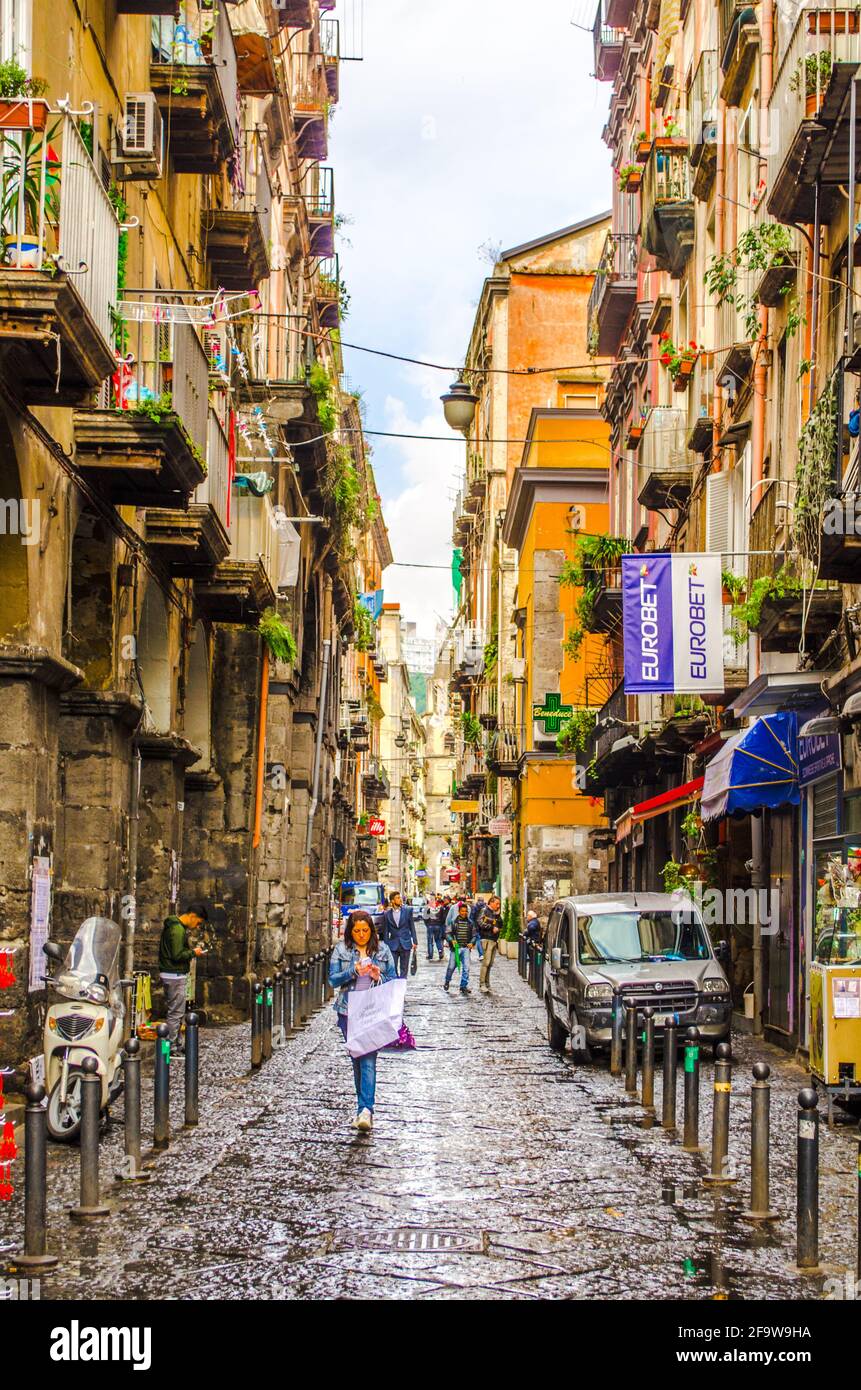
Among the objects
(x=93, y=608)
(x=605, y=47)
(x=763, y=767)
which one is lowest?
(x=763, y=767)

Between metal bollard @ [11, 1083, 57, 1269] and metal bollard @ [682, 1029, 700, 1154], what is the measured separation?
4775mm

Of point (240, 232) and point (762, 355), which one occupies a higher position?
point (240, 232)

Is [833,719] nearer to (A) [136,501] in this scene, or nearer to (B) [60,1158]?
(A) [136,501]

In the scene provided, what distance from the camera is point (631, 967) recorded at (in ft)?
63.2

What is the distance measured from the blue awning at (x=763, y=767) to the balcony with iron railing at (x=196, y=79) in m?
8.71

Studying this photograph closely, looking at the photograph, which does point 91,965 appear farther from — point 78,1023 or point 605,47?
point 605,47

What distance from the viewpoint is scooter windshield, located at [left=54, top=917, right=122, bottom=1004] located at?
42.1ft

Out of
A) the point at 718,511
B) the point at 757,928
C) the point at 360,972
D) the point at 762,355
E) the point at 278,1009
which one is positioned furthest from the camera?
the point at 718,511

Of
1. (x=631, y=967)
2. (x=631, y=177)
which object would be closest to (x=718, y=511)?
(x=631, y=967)

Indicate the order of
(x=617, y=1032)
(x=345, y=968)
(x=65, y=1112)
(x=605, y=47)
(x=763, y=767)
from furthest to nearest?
(x=605, y=47), (x=763, y=767), (x=617, y=1032), (x=345, y=968), (x=65, y=1112)

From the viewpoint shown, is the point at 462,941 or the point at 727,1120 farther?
the point at 462,941

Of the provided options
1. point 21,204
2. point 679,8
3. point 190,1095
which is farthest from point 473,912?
point 21,204

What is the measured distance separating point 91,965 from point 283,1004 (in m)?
8.81

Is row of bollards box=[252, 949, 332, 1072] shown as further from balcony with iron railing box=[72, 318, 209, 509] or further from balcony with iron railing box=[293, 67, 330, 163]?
balcony with iron railing box=[293, 67, 330, 163]
